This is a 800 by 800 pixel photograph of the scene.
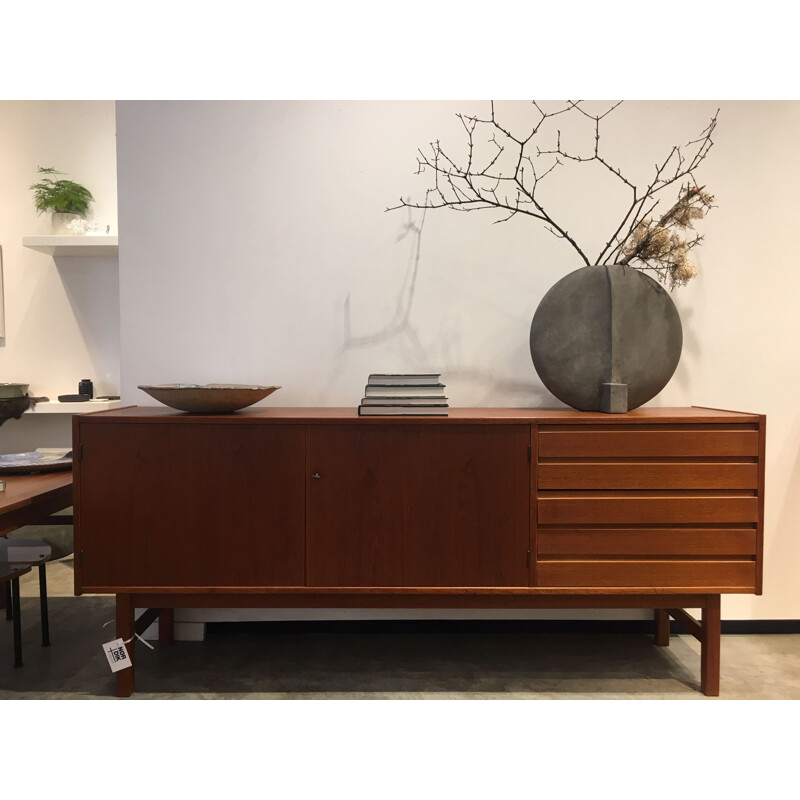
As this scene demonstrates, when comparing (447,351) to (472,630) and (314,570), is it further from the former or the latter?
(472,630)

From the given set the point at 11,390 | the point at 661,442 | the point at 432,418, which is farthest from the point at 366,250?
the point at 11,390

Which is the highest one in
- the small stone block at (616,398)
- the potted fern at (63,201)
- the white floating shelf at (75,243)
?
the potted fern at (63,201)

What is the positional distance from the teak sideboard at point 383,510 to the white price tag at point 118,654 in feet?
0.68

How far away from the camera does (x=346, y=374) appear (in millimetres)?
2664

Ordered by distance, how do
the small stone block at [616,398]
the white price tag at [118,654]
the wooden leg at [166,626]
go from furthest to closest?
1. the wooden leg at [166,626]
2. the small stone block at [616,398]
3. the white price tag at [118,654]

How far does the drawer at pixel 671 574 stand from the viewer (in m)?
2.14

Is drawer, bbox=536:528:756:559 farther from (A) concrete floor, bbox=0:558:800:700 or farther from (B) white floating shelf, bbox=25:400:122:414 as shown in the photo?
(B) white floating shelf, bbox=25:400:122:414

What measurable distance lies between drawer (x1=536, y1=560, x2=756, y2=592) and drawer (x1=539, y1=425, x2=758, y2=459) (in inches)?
15.0

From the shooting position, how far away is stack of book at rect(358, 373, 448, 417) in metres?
2.24

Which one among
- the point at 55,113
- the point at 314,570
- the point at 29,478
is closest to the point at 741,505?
the point at 314,570

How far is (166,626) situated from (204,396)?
112 centimetres

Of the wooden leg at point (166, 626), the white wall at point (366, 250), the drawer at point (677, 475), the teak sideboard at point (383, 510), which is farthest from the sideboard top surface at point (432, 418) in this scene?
the wooden leg at point (166, 626)

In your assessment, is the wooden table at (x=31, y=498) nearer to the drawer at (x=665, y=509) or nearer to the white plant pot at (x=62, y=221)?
the drawer at (x=665, y=509)

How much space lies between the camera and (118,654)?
217 cm
